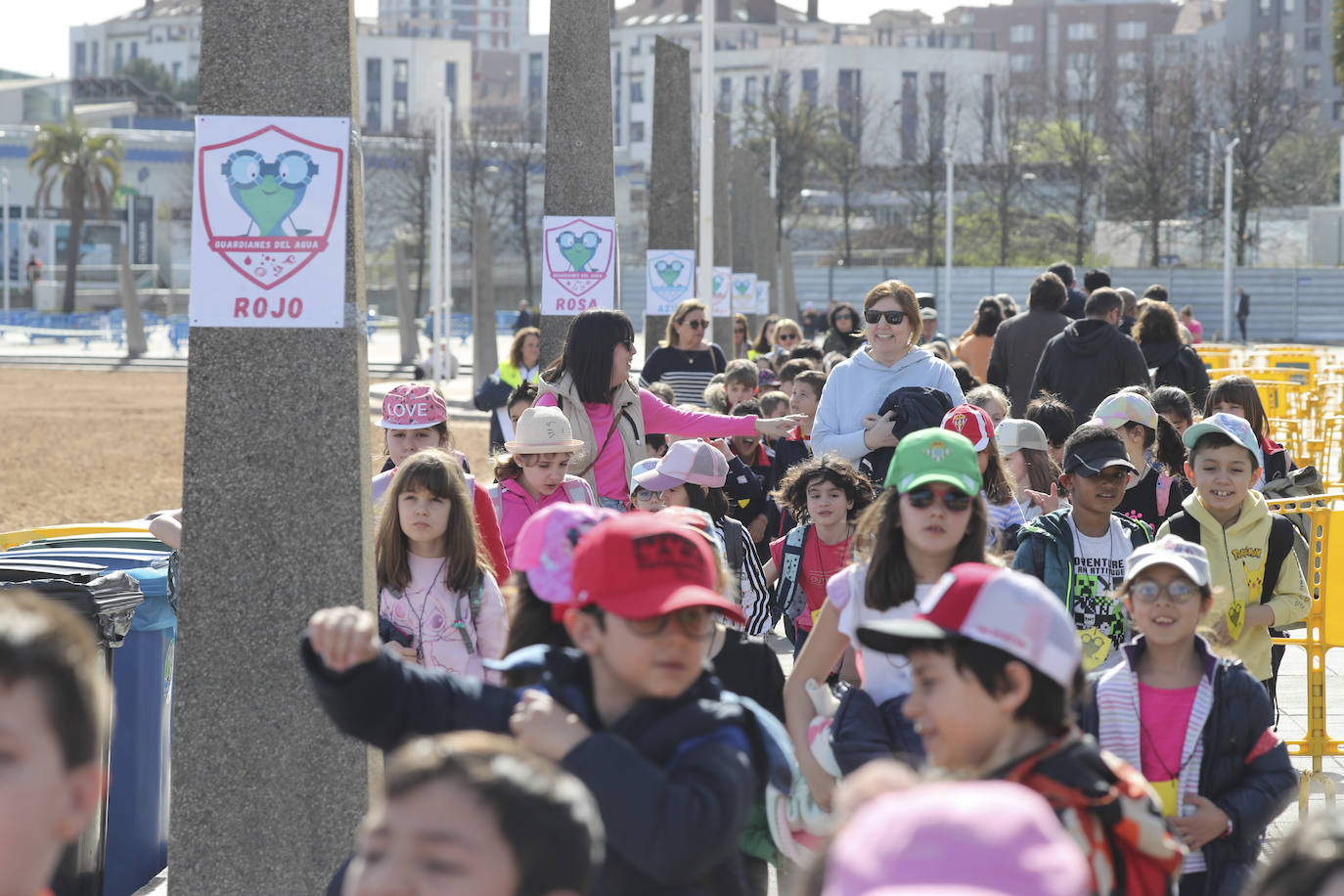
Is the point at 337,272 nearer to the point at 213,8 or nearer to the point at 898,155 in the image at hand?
the point at 213,8

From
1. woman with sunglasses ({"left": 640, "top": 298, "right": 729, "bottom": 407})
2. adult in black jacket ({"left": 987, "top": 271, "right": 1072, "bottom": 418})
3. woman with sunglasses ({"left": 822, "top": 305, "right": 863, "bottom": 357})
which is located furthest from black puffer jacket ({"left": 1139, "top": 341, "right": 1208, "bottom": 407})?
woman with sunglasses ({"left": 822, "top": 305, "right": 863, "bottom": 357})

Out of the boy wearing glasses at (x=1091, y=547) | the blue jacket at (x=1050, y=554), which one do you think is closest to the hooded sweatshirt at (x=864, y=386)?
the boy wearing glasses at (x=1091, y=547)

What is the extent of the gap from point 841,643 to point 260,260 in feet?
6.93

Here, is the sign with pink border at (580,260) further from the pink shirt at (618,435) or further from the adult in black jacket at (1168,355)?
the adult in black jacket at (1168,355)

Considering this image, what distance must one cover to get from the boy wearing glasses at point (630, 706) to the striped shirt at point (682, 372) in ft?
30.8

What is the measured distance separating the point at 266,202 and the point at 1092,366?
21.3ft

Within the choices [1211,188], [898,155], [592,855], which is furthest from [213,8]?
[898,155]

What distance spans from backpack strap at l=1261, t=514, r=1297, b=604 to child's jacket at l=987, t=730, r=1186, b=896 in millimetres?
2933

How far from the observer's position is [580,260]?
410 inches

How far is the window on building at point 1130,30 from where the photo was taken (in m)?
146

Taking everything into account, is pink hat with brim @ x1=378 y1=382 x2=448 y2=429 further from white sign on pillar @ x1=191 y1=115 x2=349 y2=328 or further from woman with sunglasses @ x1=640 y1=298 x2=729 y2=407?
woman with sunglasses @ x1=640 y1=298 x2=729 y2=407

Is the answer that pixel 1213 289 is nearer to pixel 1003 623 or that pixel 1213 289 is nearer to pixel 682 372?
pixel 682 372

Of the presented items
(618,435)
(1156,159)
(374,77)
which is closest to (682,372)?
(618,435)

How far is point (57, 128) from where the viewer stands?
85.1 m
